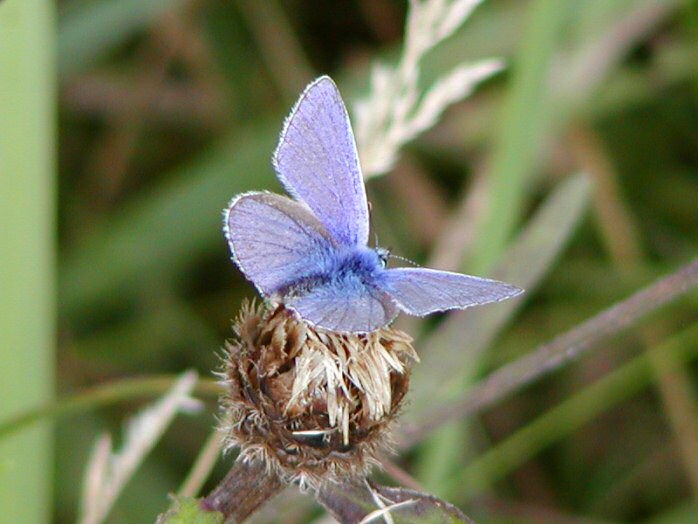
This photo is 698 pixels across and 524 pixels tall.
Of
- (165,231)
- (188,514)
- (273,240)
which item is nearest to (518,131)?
(273,240)

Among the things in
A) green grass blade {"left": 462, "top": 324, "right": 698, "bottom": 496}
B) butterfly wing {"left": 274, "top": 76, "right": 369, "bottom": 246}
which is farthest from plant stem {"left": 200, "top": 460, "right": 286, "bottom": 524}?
green grass blade {"left": 462, "top": 324, "right": 698, "bottom": 496}

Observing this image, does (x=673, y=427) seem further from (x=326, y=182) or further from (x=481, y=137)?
(x=326, y=182)

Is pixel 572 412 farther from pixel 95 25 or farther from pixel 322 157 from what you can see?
pixel 95 25

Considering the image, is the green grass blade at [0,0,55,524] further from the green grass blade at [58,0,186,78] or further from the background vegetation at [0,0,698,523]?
the green grass blade at [58,0,186,78]

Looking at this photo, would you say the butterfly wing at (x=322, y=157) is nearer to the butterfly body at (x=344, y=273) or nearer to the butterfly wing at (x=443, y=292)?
the butterfly body at (x=344, y=273)

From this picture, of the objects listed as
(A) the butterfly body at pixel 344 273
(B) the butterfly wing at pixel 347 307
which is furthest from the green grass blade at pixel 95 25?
(B) the butterfly wing at pixel 347 307

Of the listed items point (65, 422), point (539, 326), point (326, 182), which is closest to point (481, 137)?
point (539, 326)
